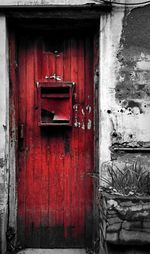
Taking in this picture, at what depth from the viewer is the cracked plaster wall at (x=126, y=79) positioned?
4609 mm

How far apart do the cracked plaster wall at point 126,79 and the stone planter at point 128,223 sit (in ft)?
2.21

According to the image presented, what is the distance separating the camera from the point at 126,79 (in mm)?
4625

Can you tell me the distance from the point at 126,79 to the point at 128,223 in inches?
63.1

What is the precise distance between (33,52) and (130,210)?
2.25 meters

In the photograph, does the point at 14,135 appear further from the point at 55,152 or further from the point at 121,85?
the point at 121,85

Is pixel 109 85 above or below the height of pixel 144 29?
below

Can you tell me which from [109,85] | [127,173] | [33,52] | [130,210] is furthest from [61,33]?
[130,210]

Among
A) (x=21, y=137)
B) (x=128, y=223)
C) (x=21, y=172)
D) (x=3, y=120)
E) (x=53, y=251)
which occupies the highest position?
(x=3, y=120)

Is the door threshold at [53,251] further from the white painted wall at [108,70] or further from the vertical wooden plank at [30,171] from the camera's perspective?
the white painted wall at [108,70]

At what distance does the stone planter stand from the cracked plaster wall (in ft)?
2.21

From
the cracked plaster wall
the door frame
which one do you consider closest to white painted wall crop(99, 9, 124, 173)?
the cracked plaster wall

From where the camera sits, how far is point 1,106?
183 inches

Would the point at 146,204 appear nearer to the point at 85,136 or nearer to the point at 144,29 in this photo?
the point at 85,136

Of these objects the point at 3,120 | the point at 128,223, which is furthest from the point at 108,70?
the point at 128,223
